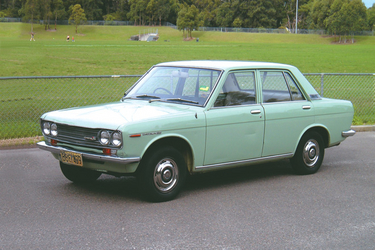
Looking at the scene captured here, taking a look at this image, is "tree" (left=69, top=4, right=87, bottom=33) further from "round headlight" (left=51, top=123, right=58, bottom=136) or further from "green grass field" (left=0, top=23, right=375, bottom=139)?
"round headlight" (left=51, top=123, right=58, bottom=136)

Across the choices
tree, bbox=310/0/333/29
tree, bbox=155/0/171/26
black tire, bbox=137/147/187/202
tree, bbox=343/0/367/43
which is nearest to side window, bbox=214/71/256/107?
black tire, bbox=137/147/187/202

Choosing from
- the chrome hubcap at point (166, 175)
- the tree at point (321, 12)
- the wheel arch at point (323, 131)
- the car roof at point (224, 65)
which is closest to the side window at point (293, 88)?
the car roof at point (224, 65)

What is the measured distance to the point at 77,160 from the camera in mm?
5480

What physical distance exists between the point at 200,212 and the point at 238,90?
1.86 metres

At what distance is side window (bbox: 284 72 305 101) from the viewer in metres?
7.05

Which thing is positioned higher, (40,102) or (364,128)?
(40,102)

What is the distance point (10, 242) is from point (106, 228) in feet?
2.84

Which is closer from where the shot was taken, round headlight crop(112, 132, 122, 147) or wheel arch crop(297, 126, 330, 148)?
round headlight crop(112, 132, 122, 147)

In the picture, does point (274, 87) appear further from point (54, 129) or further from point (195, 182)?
point (54, 129)

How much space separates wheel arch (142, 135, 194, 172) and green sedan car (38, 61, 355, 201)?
0.04 ft

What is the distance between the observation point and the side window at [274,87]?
22.1 feet

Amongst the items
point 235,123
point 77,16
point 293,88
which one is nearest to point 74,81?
point 293,88

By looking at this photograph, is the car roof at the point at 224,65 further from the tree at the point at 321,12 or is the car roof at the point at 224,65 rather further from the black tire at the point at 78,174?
the tree at the point at 321,12

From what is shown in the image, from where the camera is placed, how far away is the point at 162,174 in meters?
5.59
